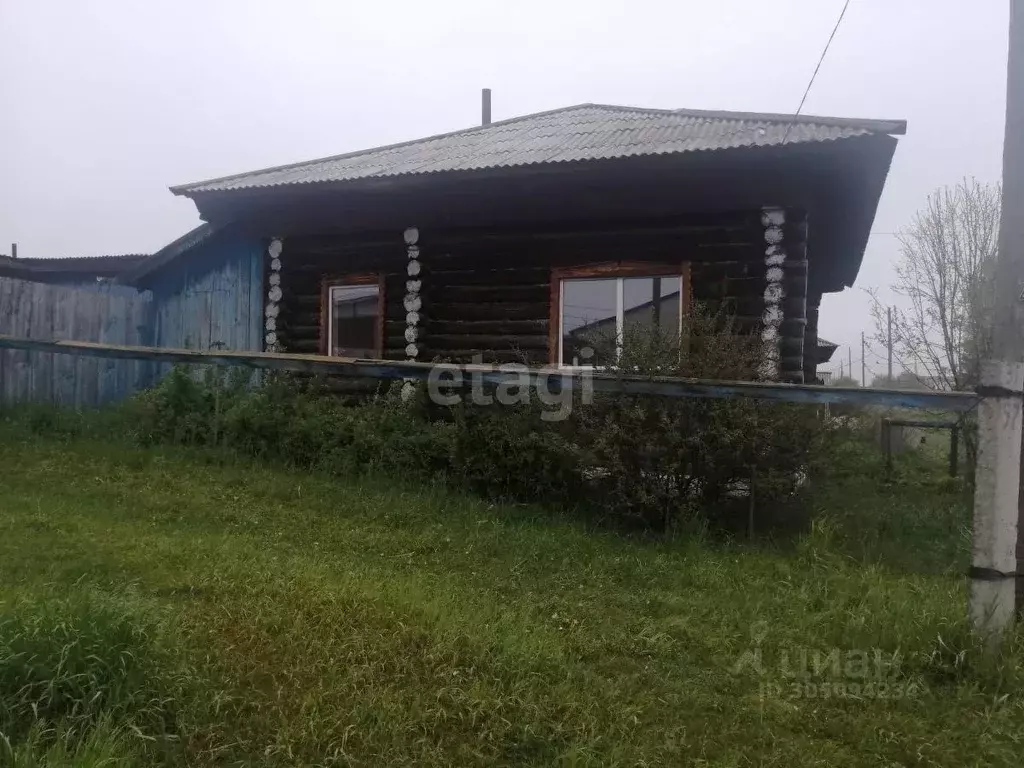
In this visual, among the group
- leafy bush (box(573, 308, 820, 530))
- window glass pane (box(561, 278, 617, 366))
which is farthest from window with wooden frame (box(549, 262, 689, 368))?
leafy bush (box(573, 308, 820, 530))

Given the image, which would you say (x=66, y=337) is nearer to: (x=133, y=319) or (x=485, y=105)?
(x=133, y=319)

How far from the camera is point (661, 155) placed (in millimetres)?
6500

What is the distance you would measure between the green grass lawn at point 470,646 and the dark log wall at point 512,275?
9.46 ft

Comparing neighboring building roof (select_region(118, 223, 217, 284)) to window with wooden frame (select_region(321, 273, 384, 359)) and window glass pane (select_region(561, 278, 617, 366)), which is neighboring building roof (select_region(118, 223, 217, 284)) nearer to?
window with wooden frame (select_region(321, 273, 384, 359))

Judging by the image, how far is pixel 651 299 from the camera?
23.9ft

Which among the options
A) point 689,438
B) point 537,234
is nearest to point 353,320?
point 537,234

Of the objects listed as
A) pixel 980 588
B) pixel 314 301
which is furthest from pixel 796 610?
pixel 314 301

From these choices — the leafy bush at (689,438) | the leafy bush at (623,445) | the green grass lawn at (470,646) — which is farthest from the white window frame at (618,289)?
the green grass lawn at (470,646)

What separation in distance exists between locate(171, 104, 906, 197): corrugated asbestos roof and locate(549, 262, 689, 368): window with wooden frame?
1.22m

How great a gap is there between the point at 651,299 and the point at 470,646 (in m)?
5.05

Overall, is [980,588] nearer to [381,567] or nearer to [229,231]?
[381,567]

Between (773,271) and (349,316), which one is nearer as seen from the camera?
(773,271)

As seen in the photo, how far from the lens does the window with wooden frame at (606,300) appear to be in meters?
7.18

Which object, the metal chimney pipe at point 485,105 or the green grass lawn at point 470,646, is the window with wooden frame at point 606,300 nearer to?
the green grass lawn at point 470,646
